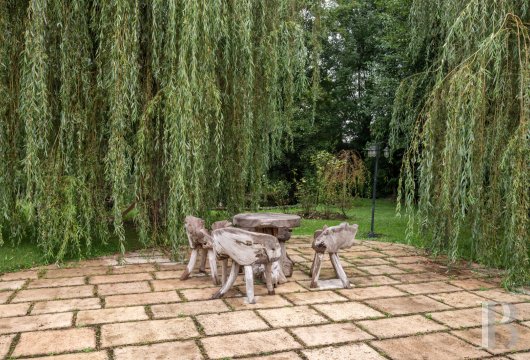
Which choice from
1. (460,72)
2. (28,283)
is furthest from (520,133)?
(28,283)

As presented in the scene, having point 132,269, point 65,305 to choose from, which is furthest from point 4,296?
point 132,269

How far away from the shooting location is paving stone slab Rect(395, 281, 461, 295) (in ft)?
14.4

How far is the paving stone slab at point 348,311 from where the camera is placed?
11.8ft

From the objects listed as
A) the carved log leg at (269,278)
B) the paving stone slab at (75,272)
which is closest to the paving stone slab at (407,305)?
the carved log leg at (269,278)

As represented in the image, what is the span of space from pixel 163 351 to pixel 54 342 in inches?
27.6

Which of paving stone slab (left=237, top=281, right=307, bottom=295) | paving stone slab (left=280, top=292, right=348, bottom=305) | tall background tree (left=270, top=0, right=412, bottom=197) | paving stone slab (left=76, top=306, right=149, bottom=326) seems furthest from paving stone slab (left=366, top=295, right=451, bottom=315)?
tall background tree (left=270, top=0, right=412, bottom=197)

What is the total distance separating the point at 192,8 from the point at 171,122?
1144 mm

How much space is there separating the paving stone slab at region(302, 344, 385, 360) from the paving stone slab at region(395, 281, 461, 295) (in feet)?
4.98

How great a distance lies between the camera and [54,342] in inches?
118

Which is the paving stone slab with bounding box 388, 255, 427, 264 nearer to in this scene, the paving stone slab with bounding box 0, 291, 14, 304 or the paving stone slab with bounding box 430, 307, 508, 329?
the paving stone slab with bounding box 430, 307, 508, 329

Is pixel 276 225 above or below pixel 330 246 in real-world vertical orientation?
above

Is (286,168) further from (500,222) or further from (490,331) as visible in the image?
(490,331)

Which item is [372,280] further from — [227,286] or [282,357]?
[282,357]

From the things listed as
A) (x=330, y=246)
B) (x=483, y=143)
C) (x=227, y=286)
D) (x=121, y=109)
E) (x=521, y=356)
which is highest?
(x=121, y=109)
